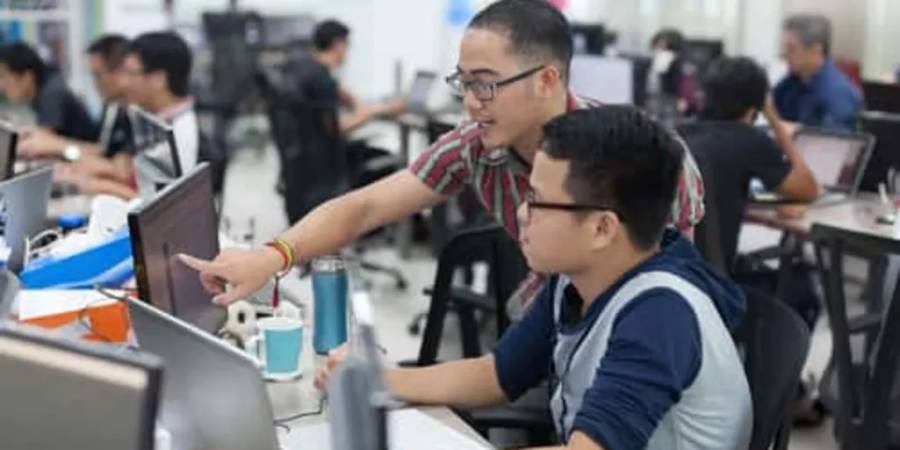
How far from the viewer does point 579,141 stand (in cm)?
168

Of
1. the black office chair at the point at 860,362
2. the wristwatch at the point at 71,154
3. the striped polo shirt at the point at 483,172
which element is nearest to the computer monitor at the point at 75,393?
the striped polo shirt at the point at 483,172

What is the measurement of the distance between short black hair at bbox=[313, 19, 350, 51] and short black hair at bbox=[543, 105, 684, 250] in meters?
4.98

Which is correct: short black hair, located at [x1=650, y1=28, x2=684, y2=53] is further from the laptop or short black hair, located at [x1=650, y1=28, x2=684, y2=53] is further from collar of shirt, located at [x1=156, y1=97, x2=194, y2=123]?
collar of shirt, located at [x1=156, y1=97, x2=194, y2=123]

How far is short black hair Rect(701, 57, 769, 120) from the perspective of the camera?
3.73 m

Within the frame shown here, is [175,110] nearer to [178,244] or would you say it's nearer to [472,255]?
[472,255]

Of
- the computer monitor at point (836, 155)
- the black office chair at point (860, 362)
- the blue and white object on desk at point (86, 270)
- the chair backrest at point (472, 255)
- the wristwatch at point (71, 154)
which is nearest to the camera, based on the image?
the blue and white object on desk at point (86, 270)

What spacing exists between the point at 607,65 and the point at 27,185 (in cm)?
387

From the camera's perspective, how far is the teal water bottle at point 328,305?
2219 mm

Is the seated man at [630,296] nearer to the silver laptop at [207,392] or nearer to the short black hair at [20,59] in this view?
the silver laptop at [207,392]

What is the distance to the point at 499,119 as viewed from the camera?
2221 mm

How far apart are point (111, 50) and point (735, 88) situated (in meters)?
3.19

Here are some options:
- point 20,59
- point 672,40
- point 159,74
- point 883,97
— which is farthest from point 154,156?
point 672,40

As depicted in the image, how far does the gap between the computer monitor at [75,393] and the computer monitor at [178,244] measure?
719 mm

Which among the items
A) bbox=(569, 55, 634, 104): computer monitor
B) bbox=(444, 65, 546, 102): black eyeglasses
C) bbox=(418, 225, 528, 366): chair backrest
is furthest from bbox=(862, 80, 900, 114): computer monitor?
bbox=(444, 65, 546, 102): black eyeglasses
